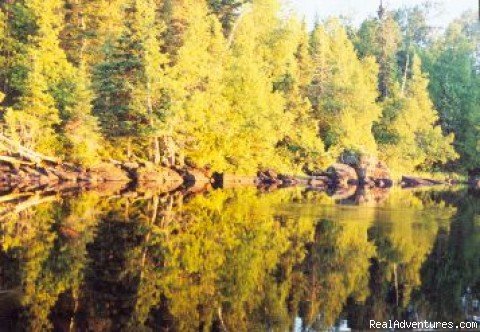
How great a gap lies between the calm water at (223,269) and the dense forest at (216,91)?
19182 mm

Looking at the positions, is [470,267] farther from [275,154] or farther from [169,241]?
[275,154]

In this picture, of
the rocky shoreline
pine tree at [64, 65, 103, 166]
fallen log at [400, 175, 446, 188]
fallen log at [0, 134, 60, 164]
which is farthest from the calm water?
fallen log at [400, 175, 446, 188]

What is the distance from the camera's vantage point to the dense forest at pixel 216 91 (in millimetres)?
43906

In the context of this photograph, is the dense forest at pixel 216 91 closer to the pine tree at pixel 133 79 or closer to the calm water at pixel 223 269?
the pine tree at pixel 133 79

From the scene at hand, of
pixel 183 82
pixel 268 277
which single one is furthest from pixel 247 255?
pixel 183 82

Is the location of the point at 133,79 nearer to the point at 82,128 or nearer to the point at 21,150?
the point at 82,128

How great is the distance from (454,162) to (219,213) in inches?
2030

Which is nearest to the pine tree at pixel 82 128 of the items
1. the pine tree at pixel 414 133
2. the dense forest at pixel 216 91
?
the dense forest at pixel 216 91

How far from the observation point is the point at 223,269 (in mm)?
14664

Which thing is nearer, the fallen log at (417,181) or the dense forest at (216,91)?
the dense forest at (216,91)

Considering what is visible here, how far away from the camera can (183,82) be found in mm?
46344

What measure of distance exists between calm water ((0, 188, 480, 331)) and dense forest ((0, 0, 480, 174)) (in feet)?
62.9

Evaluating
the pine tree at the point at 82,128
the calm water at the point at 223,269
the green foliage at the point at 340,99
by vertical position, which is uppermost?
the green foliage at the point at 340,99

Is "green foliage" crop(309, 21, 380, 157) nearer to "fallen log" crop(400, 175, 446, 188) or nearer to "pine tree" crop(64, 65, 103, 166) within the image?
"fallen log" crop(400, 175, 446, 188)
